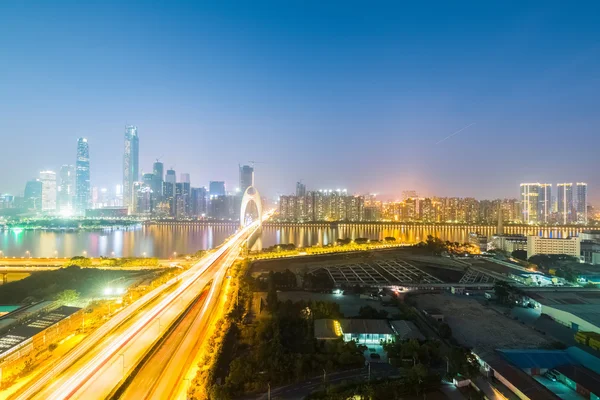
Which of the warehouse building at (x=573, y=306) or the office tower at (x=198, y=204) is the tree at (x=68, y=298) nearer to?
the warehouse building at (x=573, y=306)

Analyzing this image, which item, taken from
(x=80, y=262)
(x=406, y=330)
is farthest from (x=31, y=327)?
(x=80, y=262)

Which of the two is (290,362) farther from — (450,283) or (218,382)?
(450,283)

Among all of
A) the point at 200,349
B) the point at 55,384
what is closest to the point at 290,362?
the point at 200,349

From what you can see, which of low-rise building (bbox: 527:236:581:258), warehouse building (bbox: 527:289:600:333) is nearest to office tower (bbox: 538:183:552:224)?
low-rise building (bbox: 527:236:581:258)

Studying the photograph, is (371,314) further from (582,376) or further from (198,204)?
(198,204)

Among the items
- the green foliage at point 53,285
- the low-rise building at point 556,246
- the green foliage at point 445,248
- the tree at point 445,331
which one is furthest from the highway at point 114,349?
the low-rise building at point 556,246
